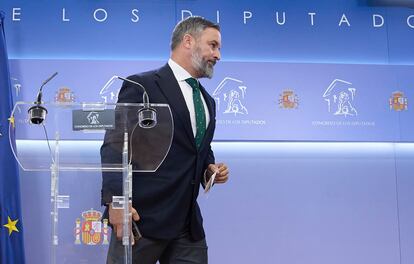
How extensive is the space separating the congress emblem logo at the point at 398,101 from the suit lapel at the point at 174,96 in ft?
6.72

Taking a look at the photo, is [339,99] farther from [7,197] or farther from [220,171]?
[7,197]

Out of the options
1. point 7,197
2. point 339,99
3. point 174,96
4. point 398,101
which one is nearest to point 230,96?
point 339,99

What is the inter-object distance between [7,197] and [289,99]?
1876 millimetres

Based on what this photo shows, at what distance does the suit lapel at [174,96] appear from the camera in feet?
6.76

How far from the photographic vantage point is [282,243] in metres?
3.45

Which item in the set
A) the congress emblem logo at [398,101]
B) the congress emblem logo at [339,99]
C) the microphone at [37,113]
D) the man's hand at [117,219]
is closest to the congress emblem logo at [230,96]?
the congress emblem logo at [339,99]

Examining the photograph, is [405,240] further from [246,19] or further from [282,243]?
[246,19]

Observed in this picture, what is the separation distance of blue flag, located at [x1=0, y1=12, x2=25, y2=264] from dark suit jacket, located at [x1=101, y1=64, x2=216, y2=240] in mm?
1328

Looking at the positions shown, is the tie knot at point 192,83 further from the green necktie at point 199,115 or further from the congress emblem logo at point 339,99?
the congress emblem logo at point 339,99

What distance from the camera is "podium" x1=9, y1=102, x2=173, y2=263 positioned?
152 centimetres

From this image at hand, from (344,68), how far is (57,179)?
8.40 ft

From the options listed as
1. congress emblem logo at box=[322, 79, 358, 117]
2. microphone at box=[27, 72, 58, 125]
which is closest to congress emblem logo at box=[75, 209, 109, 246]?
microphone at box=[27, 72, 58, 125]

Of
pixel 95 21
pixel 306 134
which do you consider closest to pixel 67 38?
pixel 95 21

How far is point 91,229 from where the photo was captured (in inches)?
63.5
